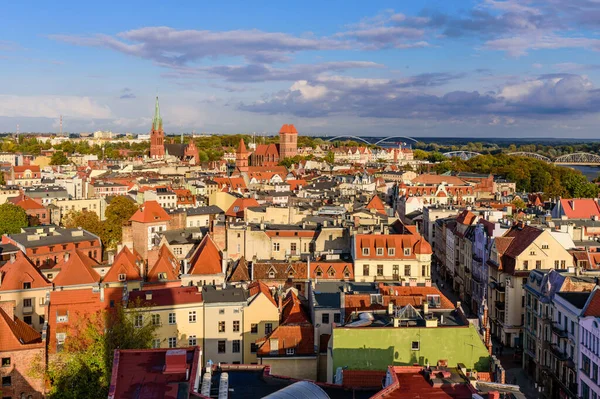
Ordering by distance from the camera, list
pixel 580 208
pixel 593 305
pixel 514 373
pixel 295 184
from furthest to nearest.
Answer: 1. pixel 295 184
2. pixel 580 208
3. pixel 514 373
4. pixel 593 305

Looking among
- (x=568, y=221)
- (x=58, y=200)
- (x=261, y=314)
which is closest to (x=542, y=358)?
(x=261, y=314)

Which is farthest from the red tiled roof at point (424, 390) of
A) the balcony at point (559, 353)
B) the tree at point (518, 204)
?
the tree at point (518, 204)

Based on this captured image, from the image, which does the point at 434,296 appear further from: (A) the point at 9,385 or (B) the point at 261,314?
(A) the point at 9,385

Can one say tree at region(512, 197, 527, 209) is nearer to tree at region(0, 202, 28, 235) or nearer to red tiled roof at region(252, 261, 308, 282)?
red tiled roof at region(252, 261, 308, 282)

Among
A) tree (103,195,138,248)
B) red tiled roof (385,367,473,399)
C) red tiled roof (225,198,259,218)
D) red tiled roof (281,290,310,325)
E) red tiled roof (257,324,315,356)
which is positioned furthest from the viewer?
tree (103,195,138,248)

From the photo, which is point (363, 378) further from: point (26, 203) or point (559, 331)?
point (26, 203)

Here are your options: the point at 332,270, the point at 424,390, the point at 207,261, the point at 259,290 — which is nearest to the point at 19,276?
the point at 207,261

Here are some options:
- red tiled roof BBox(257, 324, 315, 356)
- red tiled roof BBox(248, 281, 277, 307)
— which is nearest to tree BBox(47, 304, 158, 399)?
red tiled roof BBox(257, 324, 315, 356)
